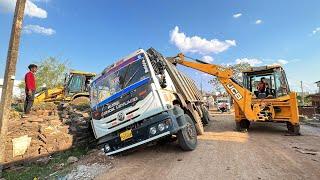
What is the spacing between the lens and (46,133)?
7.23m

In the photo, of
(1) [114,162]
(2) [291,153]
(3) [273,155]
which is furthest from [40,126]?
(2) [291,153]

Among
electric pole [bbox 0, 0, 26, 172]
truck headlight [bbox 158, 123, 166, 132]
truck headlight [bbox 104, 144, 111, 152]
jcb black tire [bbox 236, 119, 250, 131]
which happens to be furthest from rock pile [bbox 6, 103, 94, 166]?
jcb black tire [bbox 236, 119, 250, 131]

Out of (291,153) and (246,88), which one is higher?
(246,88)

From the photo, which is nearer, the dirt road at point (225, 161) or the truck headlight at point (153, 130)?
the dirt road at point (225, 161)

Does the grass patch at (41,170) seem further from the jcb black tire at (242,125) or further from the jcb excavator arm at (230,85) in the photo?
the jcb black tire at (242,125)

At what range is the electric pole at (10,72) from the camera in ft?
18.3

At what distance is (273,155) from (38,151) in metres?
5.65

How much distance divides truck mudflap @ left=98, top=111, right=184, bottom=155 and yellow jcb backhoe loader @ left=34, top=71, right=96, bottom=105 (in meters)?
8.53

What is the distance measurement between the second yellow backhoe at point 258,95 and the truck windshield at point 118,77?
14.8ft

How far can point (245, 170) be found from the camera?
5203 millimetres

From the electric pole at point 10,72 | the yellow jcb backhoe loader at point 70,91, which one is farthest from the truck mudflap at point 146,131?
the yellow jcb backhoe loader at point 70,91

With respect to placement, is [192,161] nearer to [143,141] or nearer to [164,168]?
[164,168]

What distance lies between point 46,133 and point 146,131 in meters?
2.92

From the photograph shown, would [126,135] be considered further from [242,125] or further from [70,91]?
[70,91]
